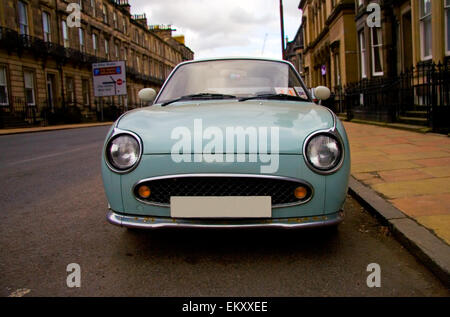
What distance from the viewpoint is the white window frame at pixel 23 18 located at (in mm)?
26539

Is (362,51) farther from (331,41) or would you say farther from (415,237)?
(415,237)

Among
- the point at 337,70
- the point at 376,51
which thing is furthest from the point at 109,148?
the point at 337,70

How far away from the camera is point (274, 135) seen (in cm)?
254

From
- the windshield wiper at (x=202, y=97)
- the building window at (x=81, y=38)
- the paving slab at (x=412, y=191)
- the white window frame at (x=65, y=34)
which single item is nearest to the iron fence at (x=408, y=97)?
the paving slab at (x=412, y=191)

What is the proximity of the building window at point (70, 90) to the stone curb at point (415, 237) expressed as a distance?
31485 millimetres

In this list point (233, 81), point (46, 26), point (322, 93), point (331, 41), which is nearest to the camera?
point (233, 81)

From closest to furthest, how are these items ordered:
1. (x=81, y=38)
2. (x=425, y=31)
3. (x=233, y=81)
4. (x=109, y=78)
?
(x=233, y=81) → (x=425, y=31) → (x=109, y=78) → (x=81, y=38)

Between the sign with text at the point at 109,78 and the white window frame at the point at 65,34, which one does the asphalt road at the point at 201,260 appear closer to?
the white window frame at the point at 65,34

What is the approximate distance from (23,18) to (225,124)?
2900 centimetres

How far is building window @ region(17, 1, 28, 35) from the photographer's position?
26562 millimetres

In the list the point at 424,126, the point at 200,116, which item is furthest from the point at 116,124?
the point at 424,126

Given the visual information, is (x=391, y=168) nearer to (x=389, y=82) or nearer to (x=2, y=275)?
(x=2, y=275)

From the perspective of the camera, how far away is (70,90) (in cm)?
3312

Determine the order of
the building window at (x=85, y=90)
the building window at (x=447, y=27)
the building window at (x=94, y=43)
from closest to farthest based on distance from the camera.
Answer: the building window at (x=447, y=27)
the building window at (x=85, y=90)
the building window at (x=94, y=43)
